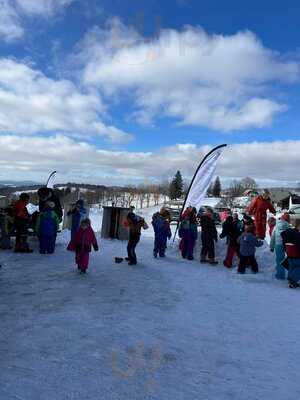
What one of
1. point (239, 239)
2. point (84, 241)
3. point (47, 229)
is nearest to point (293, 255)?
point (239, 239)

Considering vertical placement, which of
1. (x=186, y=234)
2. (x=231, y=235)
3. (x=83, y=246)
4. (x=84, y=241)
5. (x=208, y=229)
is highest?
(x=208, y=229)

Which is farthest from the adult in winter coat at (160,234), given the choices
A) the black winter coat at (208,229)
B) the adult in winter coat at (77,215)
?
the adult in winter coat at (77,215)

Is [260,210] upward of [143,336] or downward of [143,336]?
upward

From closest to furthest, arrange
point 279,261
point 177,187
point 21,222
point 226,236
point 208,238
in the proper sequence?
1. point 279,261
2. point 21,222
3. point 208,238
4. point 226,236
5. point 177,187

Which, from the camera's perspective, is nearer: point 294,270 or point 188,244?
point 294,270

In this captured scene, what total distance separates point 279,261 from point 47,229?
6.57 m

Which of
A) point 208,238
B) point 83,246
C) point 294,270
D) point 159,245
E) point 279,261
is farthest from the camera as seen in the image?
point 159,245

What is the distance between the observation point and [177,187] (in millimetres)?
108750

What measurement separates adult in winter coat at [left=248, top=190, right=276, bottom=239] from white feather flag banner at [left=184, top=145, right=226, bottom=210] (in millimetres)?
1865

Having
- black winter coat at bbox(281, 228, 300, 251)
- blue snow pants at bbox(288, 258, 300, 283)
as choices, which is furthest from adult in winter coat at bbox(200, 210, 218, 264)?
blue snow pants at bbox(288, 258, 300, 283)

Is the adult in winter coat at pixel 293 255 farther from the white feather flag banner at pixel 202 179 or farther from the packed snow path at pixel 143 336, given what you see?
the white feather flag banner at pixel 202 179

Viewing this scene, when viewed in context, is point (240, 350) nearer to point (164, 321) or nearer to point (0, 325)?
point (164, 321)

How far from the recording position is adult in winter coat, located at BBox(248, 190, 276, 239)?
13.6m

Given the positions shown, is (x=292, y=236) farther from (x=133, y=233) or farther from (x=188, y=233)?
(x=133, y=233)
